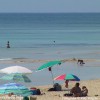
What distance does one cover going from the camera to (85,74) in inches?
1330

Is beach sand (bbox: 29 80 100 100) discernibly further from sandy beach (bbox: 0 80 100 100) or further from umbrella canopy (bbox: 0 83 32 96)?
umbrella canopy (bbox: 0 83 32 96)

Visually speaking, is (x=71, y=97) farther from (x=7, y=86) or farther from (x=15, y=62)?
(x=15, y=62)

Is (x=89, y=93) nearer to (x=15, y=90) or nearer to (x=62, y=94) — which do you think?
(x=62, y=94)

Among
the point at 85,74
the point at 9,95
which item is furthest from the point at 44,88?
the point at 85,74

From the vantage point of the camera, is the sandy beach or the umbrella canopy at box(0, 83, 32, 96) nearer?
the umbrella canopy at box(0, 83, 32, 96)

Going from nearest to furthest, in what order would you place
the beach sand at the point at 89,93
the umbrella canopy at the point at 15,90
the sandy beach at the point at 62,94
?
the umbrella canopy at the point at 15,90, the sandy beach at the point at 62,94, the beach sand at the point at 89,93

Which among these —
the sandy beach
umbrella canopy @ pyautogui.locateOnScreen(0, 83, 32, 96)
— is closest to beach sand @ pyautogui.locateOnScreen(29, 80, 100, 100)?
the sandy beach

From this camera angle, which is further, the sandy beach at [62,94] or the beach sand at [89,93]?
the beach sand at [89,93]

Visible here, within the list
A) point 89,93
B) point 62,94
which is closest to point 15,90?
A: point 62,94

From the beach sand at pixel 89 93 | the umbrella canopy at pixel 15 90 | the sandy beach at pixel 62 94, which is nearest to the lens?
the umbrella canopy at pixel 15 90

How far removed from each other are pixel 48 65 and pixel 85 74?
9.44 meters

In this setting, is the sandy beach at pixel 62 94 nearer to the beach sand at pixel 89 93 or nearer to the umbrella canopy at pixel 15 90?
the beach sand at pixel 89 93

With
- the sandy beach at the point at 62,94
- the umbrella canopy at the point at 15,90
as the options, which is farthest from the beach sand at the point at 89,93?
the umbrella canopy at the point at 15,90

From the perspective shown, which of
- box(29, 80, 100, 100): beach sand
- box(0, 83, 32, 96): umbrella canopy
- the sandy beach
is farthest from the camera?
box(29, 80, 100, 100): beach sand
